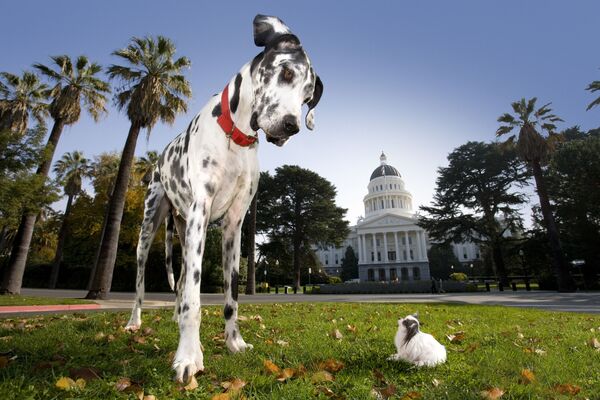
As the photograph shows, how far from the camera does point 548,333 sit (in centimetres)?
527

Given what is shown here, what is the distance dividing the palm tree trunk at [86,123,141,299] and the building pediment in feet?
289

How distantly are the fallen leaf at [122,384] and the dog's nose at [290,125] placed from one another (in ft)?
6.69

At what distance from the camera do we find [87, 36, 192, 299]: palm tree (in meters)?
16.5

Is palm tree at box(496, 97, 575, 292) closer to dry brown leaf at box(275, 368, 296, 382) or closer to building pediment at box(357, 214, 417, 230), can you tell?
dry brown leaf at box(275, 368, 296, 382)

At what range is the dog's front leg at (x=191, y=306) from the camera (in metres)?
2.49

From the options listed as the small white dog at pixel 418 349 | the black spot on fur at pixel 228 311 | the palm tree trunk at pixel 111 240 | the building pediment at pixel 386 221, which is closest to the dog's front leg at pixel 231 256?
the black spot on fur at pixel 228 311

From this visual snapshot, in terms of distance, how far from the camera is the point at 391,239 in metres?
101

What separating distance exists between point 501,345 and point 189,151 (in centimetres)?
420

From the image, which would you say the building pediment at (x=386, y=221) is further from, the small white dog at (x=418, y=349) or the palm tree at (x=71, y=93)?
the small white dog at (x=418, y=349)

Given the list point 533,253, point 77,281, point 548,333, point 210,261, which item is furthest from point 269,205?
point 548,333

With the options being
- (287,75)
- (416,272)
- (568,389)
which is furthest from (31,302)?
(416,272)

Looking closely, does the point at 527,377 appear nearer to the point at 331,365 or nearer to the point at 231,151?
the point at 331,365

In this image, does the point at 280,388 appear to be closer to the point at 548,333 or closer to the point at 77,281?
the point at 548,333

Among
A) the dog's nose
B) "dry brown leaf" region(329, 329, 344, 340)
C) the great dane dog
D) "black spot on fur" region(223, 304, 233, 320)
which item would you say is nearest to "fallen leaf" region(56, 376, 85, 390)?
the great dane dog
